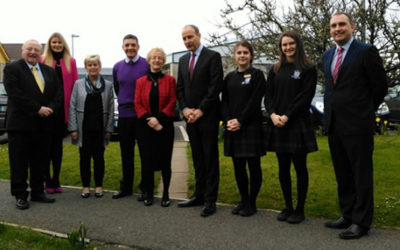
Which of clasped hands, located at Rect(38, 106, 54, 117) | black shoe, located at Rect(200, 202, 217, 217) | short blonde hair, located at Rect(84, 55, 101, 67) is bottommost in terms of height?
black shoe, located at Rect(200, 202, 217, 217)

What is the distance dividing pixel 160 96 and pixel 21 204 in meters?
2.13

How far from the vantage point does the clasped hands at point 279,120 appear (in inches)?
180

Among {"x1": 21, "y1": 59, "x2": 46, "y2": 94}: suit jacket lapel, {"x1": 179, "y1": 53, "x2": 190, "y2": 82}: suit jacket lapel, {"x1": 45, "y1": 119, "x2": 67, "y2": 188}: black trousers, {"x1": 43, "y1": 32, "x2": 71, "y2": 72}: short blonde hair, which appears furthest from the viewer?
{"x1": 45, "y1": 119, "x2": 67, "y2": 188}: black trousers

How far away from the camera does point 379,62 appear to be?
167 inches

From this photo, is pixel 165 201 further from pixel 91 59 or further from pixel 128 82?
pixel 91 59

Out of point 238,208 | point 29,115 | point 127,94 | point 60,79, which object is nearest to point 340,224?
point 238,208

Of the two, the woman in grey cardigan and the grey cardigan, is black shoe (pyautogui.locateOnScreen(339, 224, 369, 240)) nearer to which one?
the woman in grey cardigan

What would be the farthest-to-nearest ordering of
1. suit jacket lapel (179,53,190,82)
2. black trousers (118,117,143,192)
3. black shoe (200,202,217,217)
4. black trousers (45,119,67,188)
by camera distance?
1. black trousers (45,119,67,188)
2. black trousers (118,117,143,192)
3. suit jacket lapel (179,53,190,82)
4. black shoe (200,202,217,217)

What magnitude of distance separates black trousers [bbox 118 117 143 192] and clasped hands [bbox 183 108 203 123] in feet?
2.63

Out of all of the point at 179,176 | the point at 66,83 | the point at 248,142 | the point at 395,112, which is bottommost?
the point at 179,176

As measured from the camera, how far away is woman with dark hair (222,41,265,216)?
16.0ft

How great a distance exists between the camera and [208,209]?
504 centimetres

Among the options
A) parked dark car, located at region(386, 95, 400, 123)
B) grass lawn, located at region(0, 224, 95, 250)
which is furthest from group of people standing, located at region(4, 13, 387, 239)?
parked dark car, located at region(386, 95, 400, 123)

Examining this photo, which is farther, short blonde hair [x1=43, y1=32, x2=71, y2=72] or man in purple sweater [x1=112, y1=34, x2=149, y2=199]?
short blonde hair [x1=43, y1=32, x2=71, y2=72]
